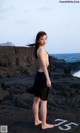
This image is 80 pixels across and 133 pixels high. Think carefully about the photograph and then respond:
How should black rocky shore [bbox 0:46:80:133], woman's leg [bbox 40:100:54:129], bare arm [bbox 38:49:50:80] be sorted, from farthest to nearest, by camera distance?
1. black rocky shore [bbox 0:46:80:133]
2. woman's leg [bbox 40:100:54:129]
3. bare arm [bbox 38:49:50:80]

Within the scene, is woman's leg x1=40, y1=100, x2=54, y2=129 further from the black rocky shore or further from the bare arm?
the bare arm

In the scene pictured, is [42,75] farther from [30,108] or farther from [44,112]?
[30,108]

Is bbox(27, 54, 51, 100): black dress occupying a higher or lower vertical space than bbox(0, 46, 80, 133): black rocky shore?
higher

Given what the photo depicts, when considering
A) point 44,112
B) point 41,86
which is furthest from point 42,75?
point 44,112

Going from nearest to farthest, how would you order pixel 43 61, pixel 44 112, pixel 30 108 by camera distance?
pixel 43 61 < pixel 44 112 < pixel 30 108

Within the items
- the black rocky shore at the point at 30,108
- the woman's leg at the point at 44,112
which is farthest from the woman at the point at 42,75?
the black rocky shore at the point at 30,108

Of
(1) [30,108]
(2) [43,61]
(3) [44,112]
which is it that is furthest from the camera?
(1) [30,108]

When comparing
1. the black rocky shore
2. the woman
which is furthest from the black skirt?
the black rocky shore

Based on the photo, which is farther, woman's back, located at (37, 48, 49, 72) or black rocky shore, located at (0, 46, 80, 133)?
black rocky shore, located at (0, 46, 80, 133)

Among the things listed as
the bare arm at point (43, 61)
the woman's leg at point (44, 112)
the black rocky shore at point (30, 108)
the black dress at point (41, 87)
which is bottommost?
the black rocky shore at point (30, 108)

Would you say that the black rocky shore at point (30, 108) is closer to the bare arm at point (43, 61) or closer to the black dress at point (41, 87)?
the black dress at point (41, 87)

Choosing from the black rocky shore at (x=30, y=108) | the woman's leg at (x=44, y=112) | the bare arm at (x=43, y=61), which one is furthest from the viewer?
the black rocky shore at (x=30, y=108)

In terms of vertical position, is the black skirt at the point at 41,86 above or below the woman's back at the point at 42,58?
below

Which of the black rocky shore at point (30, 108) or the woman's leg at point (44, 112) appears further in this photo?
the black rocky shore at point (30, 108)
